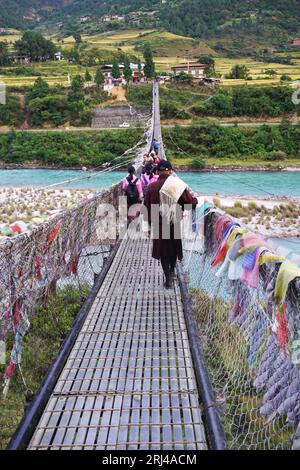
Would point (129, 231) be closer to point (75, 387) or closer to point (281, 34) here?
point (75, 387)

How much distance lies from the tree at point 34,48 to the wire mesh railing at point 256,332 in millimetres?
55673

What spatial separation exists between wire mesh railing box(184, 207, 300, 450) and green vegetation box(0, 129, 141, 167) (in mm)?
27627

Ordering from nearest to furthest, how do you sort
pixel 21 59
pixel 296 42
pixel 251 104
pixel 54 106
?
pixel 251 104
pixel 54 106
pixel 21 59
pixel 296 42

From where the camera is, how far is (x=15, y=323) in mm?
2611

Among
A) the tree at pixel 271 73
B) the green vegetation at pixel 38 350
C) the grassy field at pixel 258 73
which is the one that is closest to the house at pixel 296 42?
the grassy field at pixel 258 73

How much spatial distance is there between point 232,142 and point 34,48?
31803 millimetres

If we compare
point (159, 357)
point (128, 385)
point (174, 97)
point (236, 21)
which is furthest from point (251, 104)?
point (236, 21)

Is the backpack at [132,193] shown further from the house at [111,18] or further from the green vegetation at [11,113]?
the house at [111,18]

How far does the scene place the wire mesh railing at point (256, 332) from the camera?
73.7 inches

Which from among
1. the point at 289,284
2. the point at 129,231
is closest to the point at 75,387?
the point at 289,284

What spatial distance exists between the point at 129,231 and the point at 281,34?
283ft

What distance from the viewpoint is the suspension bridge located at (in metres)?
2.05

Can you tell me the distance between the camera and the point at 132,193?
5.99 metres

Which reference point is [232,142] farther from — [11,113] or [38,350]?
[38,350]
